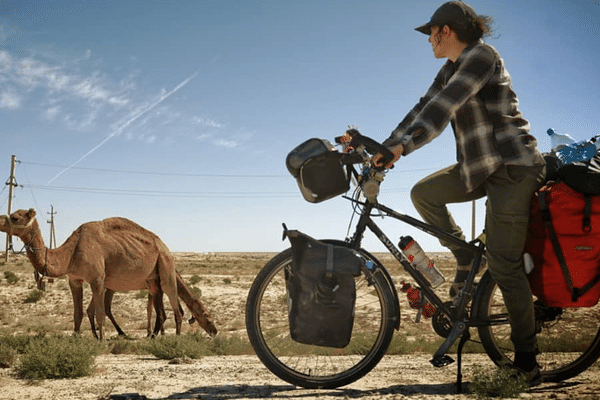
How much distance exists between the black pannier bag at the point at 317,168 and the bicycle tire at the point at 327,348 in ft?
1.63

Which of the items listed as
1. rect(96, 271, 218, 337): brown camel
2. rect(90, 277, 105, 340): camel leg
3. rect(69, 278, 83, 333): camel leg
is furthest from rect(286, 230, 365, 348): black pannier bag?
rect(96, 271, 218, 337): brown camel

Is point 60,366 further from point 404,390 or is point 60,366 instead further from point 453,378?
point 453,378

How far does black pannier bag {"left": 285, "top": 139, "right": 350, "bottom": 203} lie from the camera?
11.6ft

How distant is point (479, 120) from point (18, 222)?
29.7 feet

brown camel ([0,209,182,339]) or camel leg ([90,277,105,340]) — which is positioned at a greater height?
brown camel ([0,209,182,339])

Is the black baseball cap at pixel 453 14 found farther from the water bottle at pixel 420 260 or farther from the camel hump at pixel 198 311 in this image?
the camel hump at pixel 198 311

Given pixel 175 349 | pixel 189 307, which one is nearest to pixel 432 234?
pixel 175 349

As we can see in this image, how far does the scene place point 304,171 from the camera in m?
3.55

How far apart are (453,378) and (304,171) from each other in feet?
6.91

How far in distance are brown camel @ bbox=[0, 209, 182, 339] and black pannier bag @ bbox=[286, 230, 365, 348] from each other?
7185mm

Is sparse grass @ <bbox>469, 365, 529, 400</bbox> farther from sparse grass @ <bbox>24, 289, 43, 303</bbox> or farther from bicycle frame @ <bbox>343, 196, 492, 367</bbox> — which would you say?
sparse grass @ <bbox>24, 289, 43, 303</bbox>

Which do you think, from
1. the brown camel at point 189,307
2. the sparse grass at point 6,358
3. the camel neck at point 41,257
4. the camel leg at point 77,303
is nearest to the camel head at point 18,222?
the camel neck at point 41,257

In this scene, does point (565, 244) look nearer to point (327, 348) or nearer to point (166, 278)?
point (327, 348)

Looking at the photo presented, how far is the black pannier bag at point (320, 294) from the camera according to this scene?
3475mm
